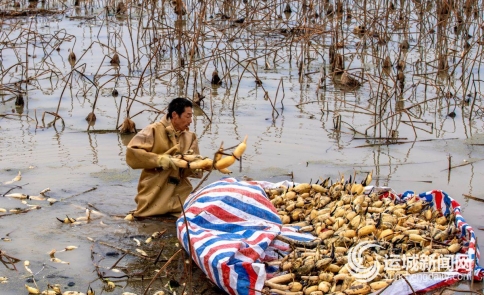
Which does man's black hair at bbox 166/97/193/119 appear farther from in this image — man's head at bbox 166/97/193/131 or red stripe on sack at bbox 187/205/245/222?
red stripe on sack at bbox 187/205/245/222

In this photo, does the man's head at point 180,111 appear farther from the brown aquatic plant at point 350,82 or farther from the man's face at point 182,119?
the brown aquatic plant at point 350,82

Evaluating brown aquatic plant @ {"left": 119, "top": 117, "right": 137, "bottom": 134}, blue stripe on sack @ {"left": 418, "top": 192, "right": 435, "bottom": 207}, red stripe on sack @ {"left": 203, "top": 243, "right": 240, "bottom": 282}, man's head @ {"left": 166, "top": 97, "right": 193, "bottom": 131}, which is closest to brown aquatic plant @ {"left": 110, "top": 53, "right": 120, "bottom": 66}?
brown aquatic plant @ {"left": 119, "top": 117, "right": 137, "bottom": 134}

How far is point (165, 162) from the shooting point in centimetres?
490

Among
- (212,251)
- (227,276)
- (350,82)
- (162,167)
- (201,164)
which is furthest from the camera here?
(350,82)

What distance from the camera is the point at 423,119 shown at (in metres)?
8.01

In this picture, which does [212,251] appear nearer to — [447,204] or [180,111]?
[180,111]

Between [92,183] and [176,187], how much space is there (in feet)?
3.94

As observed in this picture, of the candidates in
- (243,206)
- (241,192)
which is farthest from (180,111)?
(243,206)

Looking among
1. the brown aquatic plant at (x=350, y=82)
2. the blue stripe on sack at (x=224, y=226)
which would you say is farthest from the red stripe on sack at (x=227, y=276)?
the brown aquatic plant at (x=350, y=82)

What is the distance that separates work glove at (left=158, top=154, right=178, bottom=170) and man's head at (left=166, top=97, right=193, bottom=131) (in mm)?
297

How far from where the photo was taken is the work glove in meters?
4.89

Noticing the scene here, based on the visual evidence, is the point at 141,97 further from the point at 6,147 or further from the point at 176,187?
the point at 176,187

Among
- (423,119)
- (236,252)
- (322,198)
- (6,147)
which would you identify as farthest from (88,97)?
(236,252)

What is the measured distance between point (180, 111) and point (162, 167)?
17.1 inches
